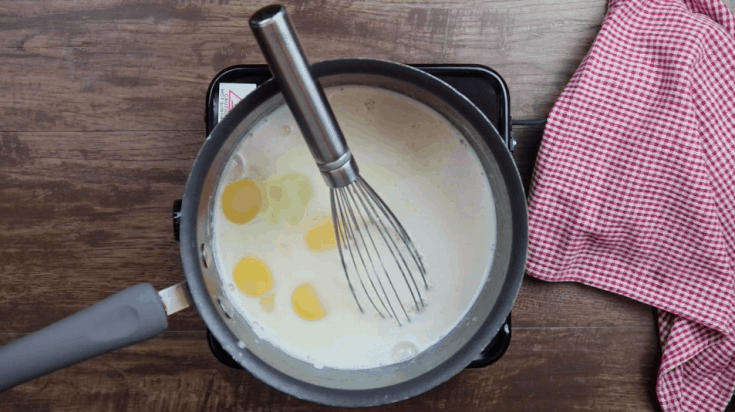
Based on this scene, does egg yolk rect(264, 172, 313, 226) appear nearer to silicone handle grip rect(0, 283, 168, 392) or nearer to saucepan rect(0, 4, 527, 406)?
saucepan rect(0, 4, 527, 406)

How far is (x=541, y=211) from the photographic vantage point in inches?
26.8

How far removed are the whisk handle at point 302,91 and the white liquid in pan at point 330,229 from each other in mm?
104

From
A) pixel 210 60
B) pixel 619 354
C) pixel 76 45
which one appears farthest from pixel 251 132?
pixel 619 354

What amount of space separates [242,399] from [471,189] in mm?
407

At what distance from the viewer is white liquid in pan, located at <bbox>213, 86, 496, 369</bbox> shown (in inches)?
22.4

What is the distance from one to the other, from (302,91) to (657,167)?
465 millimetres

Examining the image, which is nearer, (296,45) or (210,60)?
(296,45)

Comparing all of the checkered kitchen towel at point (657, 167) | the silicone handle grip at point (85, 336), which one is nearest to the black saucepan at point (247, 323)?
the silicone handle grip at point (85, 336)

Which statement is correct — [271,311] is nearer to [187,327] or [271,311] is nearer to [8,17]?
[187,327]

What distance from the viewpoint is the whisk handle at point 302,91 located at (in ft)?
1.35

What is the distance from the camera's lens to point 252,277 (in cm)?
58

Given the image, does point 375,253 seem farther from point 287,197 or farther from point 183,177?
point 183,177

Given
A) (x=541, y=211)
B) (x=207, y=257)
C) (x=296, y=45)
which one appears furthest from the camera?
(x=541, y=211)

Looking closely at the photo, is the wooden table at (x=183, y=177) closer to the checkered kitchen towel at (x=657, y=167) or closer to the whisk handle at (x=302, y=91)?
the checkered kitchen towel at (x=657, y=167)
